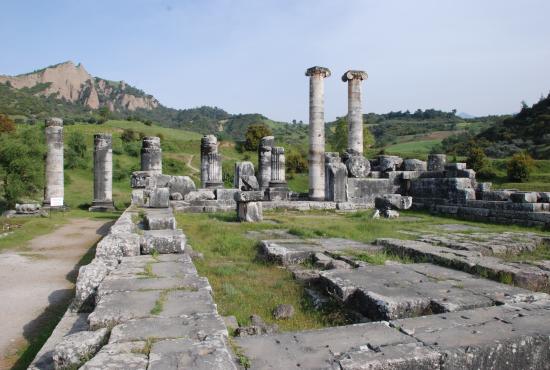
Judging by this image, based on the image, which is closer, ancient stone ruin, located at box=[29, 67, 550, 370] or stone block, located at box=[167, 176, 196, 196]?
ancient stone ruin, located at box=[29, 67, 550, 370]

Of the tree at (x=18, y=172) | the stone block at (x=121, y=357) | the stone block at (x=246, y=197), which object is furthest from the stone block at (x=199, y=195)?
the stone block at (x=121, y=357)

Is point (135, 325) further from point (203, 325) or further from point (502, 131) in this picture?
point (502, 131)

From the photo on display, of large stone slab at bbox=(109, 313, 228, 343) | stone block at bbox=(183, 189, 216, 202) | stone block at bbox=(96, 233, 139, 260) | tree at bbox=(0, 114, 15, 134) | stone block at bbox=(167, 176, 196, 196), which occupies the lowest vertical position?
large stone slab at bbox=(109, 313, 228, 343)

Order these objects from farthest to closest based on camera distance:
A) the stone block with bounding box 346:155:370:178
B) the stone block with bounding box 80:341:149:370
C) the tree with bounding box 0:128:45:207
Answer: the tree with bounding box 0:128:45:207, the stone block with bounding box 346:155:370:178, the stone block with bounding box 80:341:149:370

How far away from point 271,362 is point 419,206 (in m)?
15.7

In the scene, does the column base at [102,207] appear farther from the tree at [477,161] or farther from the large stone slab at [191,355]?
the tree at [477,161]

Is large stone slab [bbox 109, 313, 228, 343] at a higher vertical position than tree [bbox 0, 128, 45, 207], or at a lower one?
lower

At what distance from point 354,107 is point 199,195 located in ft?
33.7

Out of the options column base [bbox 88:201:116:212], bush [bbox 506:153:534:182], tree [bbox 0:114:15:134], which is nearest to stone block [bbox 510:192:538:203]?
column base [bbox 88:201:116:212]

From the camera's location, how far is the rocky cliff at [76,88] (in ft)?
483

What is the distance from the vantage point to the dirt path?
16.5 ft

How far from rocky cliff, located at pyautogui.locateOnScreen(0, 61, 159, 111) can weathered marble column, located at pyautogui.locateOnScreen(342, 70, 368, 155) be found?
140m

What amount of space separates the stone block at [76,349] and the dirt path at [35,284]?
1.56 m

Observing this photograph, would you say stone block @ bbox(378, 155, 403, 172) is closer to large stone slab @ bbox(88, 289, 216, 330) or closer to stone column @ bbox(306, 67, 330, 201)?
stone column @ bbox(306, 67, 330, 201)
